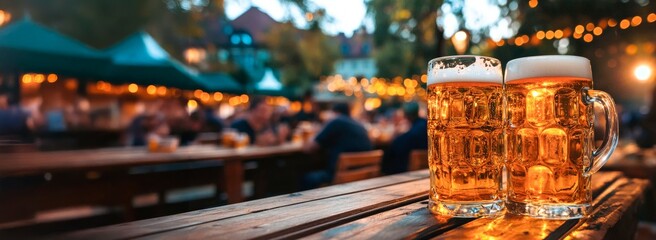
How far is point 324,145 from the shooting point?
3.87 m

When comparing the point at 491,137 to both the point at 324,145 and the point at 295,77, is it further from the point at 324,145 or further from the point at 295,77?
the point at 295,77

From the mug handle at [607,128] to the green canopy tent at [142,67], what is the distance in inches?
253

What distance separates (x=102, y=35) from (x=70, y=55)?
18.1 ft

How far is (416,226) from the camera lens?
30.8 inches

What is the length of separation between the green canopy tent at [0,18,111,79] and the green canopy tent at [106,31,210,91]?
989mm

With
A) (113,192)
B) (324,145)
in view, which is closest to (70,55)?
(113,192)

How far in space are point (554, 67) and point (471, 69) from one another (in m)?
0.15

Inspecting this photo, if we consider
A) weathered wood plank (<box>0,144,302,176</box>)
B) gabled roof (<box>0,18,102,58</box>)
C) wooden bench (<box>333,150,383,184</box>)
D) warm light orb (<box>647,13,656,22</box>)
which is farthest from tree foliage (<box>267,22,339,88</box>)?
wooden bench (<box>333,150,383,184</box>)

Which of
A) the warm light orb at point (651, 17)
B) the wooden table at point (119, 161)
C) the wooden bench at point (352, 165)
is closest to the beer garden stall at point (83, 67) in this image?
the wooden table at point (119, 161)

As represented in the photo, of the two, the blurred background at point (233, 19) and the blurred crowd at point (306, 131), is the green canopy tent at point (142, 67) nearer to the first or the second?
the blurred background at point (233, 19)

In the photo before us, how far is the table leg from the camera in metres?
3.57

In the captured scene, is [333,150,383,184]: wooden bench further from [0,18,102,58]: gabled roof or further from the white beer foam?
[0,18,102,58]: gabled roof

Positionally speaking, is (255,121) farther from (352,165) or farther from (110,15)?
(110,15)

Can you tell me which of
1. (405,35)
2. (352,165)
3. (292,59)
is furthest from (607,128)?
(292,59)
